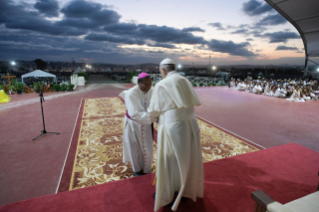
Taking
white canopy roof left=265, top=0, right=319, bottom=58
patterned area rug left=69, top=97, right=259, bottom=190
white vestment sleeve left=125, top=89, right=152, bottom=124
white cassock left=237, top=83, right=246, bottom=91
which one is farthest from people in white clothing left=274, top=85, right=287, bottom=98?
white vestment sleeve left=125, top=89, right=152, bottom=124

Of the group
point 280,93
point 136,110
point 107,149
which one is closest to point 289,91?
point 280,93

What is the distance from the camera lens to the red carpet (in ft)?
7.30

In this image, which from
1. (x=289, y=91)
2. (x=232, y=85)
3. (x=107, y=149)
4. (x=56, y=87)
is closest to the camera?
(x=107, y=149)

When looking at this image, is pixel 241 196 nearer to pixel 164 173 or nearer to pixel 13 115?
pixel 164 173

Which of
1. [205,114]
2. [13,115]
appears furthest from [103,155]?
[13,115]

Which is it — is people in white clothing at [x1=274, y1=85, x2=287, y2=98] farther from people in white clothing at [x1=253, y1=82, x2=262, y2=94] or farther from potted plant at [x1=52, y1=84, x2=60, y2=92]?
potted plant at [x1=52, y1=84, x2=60, y2=92]

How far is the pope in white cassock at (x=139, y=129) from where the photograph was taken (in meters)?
2.64

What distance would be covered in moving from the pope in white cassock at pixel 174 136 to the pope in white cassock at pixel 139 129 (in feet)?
2.04

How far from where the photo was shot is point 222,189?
2555 millimetres

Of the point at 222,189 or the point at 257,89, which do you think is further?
the point at 257,89

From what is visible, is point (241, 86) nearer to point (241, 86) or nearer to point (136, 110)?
point (241, 86)

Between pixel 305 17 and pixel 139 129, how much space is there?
55.6 feet

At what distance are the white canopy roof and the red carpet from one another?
11837 millimetres

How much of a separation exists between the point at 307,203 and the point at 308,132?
485 cm
